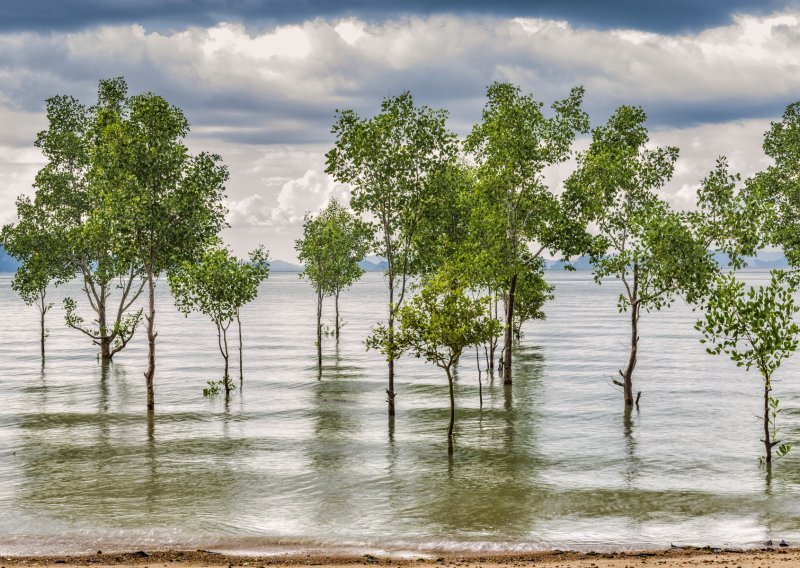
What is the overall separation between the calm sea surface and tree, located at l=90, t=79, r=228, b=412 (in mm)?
10340

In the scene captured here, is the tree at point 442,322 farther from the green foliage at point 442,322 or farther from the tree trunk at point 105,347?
the tree trunk at point 105,347

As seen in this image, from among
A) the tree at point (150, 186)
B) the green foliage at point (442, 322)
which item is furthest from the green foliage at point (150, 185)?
the green foliage at point (442, 322)

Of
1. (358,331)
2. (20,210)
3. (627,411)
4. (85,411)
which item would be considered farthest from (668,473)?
(358,331)

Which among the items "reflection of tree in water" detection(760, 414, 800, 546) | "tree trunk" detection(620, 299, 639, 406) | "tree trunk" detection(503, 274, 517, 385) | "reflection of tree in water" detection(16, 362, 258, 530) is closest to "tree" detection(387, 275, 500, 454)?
"reflection of tree in water" detection(16, 362, 258, 530)

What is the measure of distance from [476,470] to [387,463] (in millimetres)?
4557

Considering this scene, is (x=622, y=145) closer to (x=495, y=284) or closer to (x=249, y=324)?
(x=495, y=284)

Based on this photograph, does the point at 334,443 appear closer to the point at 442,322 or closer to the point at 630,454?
the point at 442,322

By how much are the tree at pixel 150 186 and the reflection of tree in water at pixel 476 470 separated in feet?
63.3

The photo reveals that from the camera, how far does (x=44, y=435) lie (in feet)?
152

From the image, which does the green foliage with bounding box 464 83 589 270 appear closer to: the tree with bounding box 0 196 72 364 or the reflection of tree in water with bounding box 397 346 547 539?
the reflection of tree in water with bounding box 397 346 547 539

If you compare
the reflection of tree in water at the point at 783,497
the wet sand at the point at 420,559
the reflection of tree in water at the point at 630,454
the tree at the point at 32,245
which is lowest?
the reflection of tree in water at the point at 630,454

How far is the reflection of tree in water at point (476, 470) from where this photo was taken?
98.1 ft

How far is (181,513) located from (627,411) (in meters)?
33.3

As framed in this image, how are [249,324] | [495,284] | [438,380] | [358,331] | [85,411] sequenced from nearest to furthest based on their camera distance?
1. [85,411]
2. [495,284]
3. [438,380]
4. [358,331]
5. [249,324]
